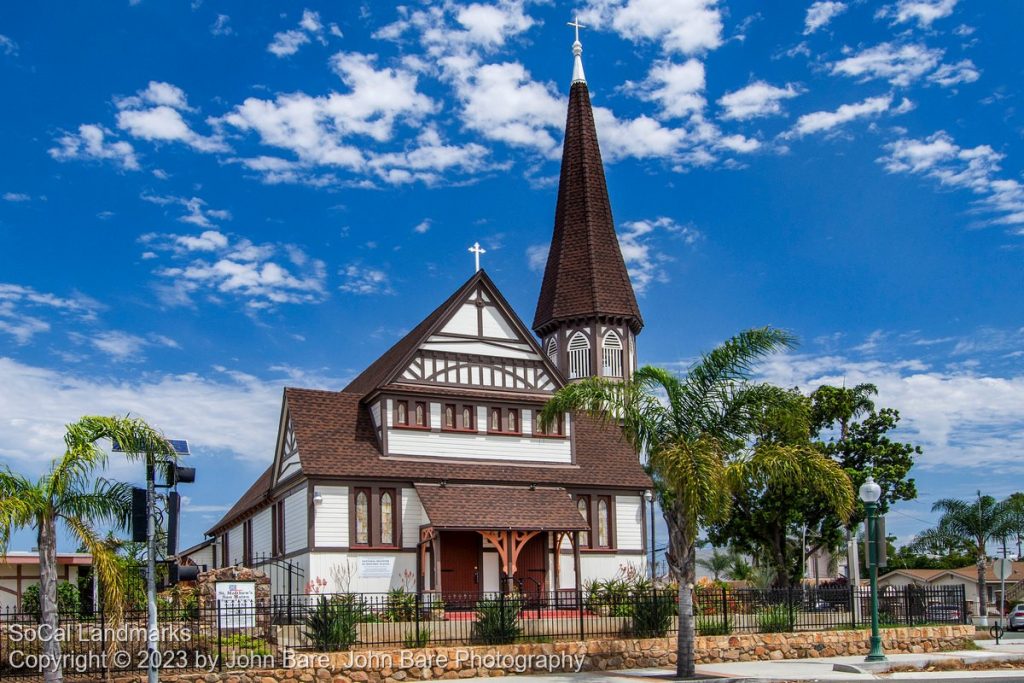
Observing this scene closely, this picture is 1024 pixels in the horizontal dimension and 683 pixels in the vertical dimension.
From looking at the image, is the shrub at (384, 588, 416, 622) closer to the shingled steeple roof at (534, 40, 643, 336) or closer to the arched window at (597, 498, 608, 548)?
the arched window at (597, 498, 608, 548)

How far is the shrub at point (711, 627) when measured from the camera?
1083 inches

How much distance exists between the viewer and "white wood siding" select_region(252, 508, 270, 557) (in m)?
38.9

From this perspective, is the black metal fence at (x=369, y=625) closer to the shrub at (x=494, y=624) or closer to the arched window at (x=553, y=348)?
the shrub at (x=494, y=624)

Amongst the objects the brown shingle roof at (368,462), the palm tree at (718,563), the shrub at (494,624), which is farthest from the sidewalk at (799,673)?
the palm tree at (718,563)

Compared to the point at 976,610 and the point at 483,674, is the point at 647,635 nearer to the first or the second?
the point at 483,674

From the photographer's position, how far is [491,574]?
35.7m

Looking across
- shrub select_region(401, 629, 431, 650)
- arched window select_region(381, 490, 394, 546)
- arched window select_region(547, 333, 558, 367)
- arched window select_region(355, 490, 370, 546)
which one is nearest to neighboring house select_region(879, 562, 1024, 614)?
arched window select_region(547, 333, 558, 367)

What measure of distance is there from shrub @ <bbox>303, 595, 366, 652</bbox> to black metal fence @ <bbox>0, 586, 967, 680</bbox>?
0.08ft

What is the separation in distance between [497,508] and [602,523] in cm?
517

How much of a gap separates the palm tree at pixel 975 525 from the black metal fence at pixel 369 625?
2758 centimetres

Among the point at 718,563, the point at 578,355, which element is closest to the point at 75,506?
the point at 578,355

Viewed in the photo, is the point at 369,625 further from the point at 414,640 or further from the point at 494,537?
the point at 494,537

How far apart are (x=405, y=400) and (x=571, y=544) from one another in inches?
291

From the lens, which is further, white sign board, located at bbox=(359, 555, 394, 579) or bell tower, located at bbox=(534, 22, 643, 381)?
bell tower, located at bbox=(534, 22, 643, 381)
